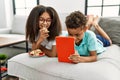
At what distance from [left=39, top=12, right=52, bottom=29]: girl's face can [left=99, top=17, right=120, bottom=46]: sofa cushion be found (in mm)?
802

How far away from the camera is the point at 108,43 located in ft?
5.44

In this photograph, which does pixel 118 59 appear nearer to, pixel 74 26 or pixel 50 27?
pixel 74 26

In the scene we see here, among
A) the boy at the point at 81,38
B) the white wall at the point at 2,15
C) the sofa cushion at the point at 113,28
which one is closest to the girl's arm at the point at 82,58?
→ the boy at the point at 81,38

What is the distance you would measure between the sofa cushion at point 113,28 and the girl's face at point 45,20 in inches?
31.6

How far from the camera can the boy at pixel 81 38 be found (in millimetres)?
1105

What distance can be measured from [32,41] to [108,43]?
77cm

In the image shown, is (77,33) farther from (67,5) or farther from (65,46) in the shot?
(67,5)

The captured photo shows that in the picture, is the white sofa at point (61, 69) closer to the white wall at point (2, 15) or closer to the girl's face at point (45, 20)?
the girl's face at point (45, 20)

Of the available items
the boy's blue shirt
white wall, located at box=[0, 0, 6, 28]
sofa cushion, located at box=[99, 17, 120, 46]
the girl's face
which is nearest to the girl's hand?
the boy's blue shirt

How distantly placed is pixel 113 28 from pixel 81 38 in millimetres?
712

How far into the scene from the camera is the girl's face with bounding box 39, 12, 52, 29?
1250 mm

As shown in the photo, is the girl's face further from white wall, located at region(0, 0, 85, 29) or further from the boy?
white wall, located at region(0, 0, 85, 29)

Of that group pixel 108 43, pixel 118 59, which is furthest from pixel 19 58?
pixel 108 43

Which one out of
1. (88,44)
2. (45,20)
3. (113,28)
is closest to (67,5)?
(113,28)
